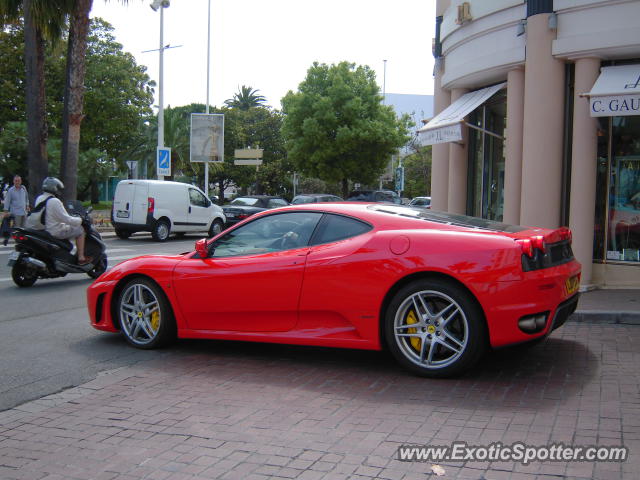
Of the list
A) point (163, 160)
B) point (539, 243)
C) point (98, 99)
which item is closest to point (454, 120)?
point (539, 243)

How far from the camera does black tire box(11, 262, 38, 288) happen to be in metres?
10.4

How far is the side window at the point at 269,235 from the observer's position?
223 inches

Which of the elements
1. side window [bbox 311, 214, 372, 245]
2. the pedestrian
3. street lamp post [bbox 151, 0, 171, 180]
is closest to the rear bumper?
side window [bbox 311, 214, 372, 245]

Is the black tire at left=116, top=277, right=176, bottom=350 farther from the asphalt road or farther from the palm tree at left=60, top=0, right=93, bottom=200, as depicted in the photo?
the palm tree at left=60, top=0, right=93, bottom=200

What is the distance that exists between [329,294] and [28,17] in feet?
54.4

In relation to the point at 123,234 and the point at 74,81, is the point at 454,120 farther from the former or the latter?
the point at 123,234

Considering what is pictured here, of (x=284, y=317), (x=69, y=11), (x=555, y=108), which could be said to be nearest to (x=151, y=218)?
(x=69, y=11)

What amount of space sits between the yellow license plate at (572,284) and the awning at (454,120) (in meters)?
6.07

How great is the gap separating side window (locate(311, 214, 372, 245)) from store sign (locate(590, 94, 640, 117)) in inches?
190

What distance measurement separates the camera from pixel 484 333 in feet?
15.8

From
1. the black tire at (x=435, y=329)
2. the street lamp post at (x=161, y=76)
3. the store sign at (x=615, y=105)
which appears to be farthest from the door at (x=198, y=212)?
the black tire at (x=435, y=329)

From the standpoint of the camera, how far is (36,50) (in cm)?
1902

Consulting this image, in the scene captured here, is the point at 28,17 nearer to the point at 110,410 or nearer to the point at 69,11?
the point at 69,11

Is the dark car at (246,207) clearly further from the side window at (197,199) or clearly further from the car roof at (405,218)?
the car roof at (405,218)
